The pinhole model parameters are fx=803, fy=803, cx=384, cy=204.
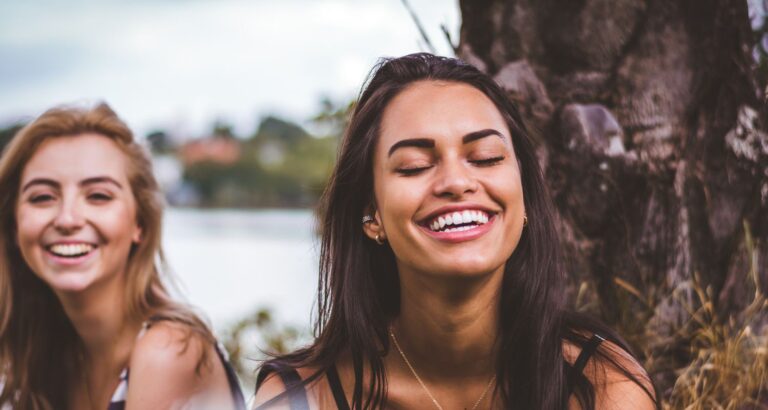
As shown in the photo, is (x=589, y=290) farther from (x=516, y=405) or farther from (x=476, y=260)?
(x=476, y=260)

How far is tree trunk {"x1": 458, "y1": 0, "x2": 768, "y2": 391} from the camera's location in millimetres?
2793

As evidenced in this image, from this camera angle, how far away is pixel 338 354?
8.32ft

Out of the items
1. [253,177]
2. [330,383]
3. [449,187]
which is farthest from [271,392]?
[253,177]

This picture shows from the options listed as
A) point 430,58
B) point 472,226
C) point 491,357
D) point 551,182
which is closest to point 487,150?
point 472,226

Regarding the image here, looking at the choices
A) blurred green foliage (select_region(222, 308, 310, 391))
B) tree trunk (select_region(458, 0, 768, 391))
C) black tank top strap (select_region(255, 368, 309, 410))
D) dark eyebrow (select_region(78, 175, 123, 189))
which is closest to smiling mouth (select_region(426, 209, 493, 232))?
black tank top strap (select_region(255, 368, 309, 410))

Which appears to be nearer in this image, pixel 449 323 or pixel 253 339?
pixel 449 323

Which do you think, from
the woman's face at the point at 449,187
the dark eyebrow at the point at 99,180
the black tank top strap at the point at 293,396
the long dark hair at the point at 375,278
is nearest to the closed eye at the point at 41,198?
the dark eyebrow at the point at 99,180

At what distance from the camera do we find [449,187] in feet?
7.04

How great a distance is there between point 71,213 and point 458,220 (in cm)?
157

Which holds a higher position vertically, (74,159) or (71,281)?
(74,159)

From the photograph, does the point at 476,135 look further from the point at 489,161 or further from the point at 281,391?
the point at 281,391

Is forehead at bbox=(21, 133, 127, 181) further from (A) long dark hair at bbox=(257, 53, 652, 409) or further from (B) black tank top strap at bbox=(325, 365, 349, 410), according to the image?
(B) black tank top strap at bbox=(325, 365, 349, 410)

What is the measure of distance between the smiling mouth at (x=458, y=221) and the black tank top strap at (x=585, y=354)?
53cm

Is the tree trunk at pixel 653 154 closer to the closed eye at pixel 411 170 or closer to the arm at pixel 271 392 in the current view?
the closed eye at pixel 411 170
